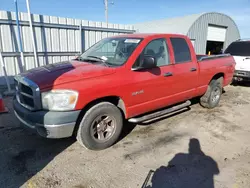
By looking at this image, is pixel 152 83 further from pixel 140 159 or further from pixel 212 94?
pixel 212 94

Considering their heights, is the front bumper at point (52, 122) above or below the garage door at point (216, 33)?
below

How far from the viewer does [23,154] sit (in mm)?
3412

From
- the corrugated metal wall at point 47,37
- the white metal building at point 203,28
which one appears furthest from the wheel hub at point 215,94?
the white metal building at point 203,28

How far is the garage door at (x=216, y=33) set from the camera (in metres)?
16.3

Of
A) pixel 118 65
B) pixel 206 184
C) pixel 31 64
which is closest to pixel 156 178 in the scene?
pixel 206 184

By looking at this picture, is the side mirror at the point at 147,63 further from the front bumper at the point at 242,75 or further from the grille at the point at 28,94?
the front bumper at the point at 242,75

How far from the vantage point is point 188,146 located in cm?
376

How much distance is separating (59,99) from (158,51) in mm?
2347

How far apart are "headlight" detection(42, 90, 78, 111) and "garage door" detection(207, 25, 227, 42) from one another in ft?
A: 52.3

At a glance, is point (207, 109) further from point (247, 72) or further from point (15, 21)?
point (15, 21)

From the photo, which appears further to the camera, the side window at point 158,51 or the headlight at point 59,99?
the side window at point 158,51

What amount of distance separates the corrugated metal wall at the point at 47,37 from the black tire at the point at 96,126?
5.73 meters

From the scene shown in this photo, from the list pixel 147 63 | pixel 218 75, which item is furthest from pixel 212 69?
pixel 147 63

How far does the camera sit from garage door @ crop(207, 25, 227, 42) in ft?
53.4
